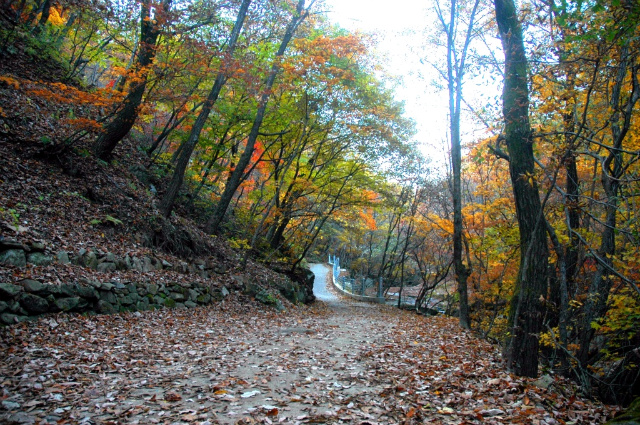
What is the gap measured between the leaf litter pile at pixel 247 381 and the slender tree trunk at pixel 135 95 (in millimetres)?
5399

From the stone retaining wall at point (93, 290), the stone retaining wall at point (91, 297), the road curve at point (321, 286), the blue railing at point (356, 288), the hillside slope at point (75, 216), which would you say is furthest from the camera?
the road curve at point (321, 286)

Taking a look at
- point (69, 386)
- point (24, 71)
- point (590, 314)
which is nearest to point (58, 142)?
point (24, 71)

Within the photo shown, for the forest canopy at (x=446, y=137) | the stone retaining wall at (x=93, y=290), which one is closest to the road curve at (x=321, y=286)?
the forest canopy at (x=446, y=137)

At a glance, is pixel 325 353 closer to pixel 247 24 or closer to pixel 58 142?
pixel 58 142

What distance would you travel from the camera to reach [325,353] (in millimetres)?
6262

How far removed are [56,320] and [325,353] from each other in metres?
4.32

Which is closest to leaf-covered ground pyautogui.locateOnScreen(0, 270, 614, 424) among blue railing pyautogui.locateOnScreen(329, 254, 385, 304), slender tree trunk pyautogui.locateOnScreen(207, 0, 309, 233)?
slender tree trunk pyautogui.locateOnScreen(207, 0, 309, 233)

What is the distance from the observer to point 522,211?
5.11 m

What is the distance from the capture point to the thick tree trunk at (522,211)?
4.87m

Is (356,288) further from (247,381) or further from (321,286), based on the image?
(247,381)

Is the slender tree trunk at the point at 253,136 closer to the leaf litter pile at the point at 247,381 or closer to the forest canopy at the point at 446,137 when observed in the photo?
the forest canopy at the point at 446,137

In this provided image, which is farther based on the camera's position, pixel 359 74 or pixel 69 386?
pixel 359 74

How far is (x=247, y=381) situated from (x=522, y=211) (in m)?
4.23

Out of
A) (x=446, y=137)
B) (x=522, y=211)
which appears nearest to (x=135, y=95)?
(x=522, y=211)
